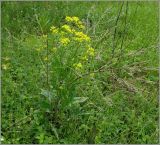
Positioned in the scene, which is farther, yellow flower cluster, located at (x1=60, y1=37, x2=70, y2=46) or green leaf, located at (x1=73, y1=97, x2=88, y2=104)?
green leaf, located at (x1=73, y1=97, x2=88, y2=104)

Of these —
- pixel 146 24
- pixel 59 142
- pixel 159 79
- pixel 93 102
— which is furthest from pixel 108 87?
pixel 146 24

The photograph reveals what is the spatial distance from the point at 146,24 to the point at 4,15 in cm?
194

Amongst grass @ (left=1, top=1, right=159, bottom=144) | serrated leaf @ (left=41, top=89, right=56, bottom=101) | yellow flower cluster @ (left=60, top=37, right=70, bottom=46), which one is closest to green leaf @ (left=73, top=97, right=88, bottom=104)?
grass @ (left=1, top=1, right=159, bottom=144)

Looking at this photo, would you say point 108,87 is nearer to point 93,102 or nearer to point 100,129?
point 93,102

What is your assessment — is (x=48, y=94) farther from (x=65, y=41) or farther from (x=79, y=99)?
(x=65, y=41)

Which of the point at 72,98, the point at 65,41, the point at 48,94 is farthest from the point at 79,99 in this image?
the point at 65,41

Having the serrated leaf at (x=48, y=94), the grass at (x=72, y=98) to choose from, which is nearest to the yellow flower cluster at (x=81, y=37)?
the grass at (x=72, y=98)

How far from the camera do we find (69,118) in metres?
3.58

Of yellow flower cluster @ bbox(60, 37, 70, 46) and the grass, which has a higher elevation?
yellow flower cluster @ bbox(60, 37, 70, 46)

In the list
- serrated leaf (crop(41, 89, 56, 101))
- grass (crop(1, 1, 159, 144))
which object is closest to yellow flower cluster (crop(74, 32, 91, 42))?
grass (crop(1, 1, 159, 144))

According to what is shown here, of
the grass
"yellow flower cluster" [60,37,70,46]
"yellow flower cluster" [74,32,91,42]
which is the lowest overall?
the grass

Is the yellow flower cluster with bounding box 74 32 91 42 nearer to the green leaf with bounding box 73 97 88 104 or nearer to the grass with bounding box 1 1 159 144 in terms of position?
the grass with bounding box 1 1 159 144

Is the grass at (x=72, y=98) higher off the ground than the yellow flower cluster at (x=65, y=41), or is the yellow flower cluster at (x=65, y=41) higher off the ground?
the yellow flower cluster at (x=65, y=41)

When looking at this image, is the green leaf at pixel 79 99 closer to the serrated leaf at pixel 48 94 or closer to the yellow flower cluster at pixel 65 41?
the serrated leaf at pixel 48 94
